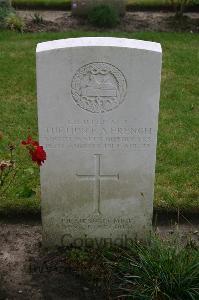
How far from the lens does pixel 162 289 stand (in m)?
4.38

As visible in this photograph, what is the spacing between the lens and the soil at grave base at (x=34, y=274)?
4.66 meters

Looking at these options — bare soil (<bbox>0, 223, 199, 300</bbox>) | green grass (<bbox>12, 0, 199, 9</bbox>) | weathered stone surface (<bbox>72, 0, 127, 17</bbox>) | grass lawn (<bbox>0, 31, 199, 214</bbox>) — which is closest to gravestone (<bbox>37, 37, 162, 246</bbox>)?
bare soil (<bbox>0, 223, 199, 300</bbox>)

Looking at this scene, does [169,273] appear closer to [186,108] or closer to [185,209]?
[185,209]

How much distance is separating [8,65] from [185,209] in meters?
4.64

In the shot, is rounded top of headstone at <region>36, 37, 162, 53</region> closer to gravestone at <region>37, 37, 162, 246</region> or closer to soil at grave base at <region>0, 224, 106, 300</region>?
gravestone at <region>37, 37, 162, 246</region>

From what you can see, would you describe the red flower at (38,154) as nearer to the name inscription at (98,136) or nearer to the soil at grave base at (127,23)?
the name inscription at (98,136)

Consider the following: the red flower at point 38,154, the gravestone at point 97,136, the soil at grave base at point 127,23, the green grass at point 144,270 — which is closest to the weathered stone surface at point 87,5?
the soil at grave base at point 127,23

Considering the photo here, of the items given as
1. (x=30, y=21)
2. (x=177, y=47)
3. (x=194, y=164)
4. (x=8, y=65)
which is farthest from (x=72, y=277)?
(x=30, y=21)

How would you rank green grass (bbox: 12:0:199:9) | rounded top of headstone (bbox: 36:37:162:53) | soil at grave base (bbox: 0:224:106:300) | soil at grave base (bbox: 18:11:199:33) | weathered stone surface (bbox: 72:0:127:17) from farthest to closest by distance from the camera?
1. green grass (bbox: 12:0:199:9)
2. weathered stone surface (bbox: 72:0:127:17)
3. soil at grave base (bbox: 18:11:199:33)
4. soil at grave base (bbox: 0:224:106:300)
5. rounded top of headstone (bbox: 36:37:162:53)

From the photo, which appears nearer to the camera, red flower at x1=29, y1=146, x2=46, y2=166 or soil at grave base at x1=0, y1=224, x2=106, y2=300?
red flower at x1=29, y1=146, x2=46, y2=166

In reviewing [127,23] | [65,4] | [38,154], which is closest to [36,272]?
[38,154]

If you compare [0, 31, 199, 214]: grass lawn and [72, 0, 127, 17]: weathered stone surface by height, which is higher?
[72, 0, 127, 17]: weathered stone surface

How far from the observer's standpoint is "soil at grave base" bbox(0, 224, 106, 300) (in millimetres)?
4660

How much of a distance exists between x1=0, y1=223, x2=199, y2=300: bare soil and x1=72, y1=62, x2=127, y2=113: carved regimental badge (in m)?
1.35
